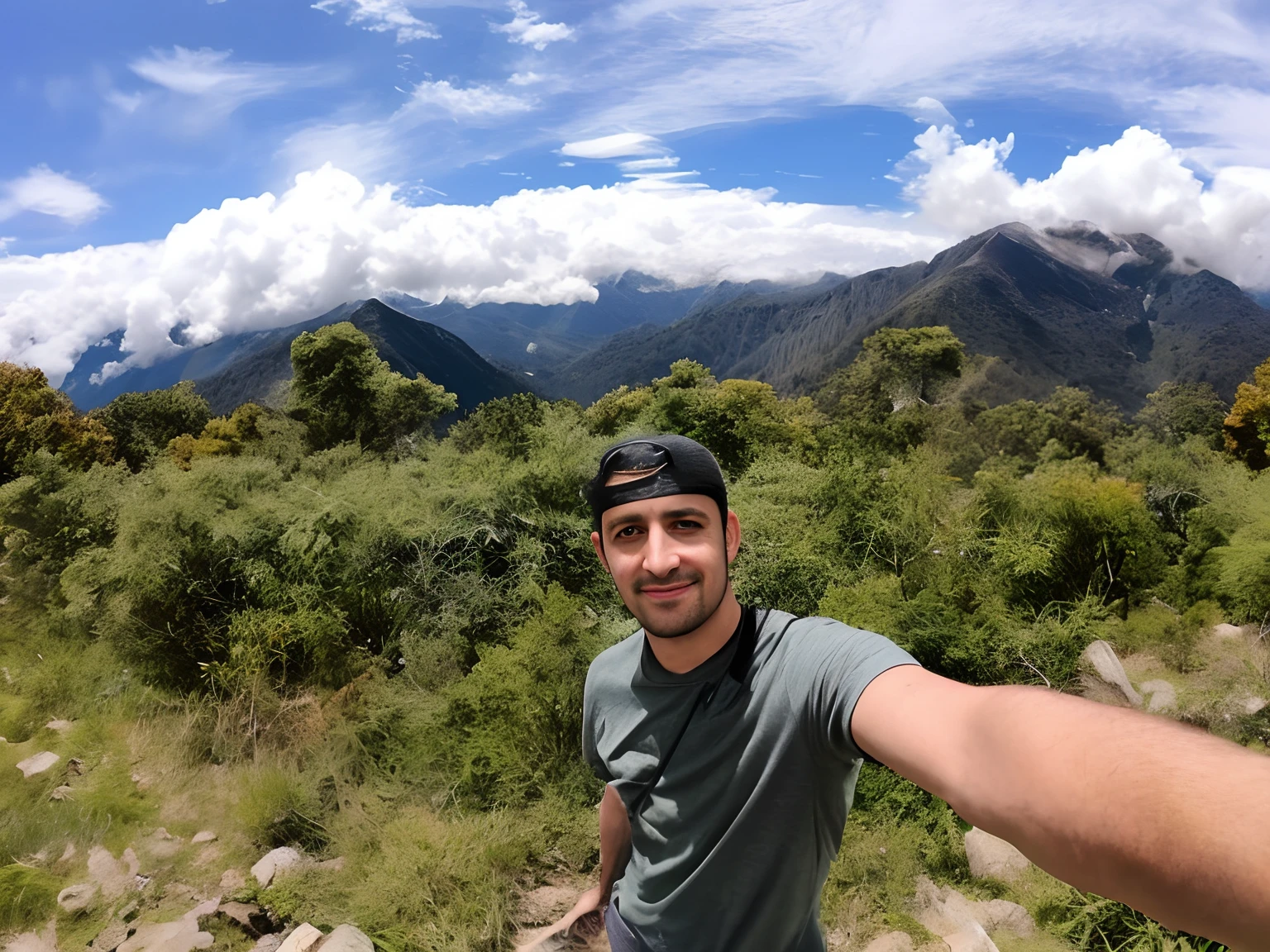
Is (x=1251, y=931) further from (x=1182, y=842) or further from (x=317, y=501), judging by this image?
(x=317, y=501)

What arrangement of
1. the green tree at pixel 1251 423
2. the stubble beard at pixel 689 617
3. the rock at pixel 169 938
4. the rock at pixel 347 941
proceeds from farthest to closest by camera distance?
1. the green tree at pixel 1251 423
2. the rock at pixel 169 938
3. the rock at pixel 347 941
4. the stubble beard at pixel 689 617

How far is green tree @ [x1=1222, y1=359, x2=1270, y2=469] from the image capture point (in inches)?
1065

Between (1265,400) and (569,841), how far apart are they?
33.8 meters

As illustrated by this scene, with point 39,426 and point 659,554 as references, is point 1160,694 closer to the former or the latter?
point 659,554

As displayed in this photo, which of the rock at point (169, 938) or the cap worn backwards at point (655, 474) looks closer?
the cap worn backwards at point (655, 474)

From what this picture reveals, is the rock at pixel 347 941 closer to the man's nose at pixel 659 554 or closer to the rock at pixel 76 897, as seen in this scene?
the rock at pixel 76 897

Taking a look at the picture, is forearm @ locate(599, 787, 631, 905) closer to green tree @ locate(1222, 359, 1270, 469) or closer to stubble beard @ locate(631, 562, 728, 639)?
stubble beard @ locate(631, 562, 728, 639)

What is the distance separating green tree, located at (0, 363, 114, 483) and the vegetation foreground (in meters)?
0.12

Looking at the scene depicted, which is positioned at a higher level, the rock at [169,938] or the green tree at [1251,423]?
the rock at [169,938]

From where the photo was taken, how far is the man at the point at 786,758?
32.0 inches

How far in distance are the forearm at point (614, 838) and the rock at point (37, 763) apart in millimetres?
14813

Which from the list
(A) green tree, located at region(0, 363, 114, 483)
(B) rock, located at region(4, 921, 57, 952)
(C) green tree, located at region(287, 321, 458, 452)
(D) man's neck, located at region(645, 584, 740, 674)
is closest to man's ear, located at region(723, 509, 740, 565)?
(D) man's neck, located at region(645, 584, 740, 674)

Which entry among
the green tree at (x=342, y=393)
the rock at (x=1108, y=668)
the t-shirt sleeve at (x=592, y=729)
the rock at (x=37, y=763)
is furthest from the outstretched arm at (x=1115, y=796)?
the green tree at (x=342, y=393)

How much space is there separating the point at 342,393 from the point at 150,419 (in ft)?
30.5
